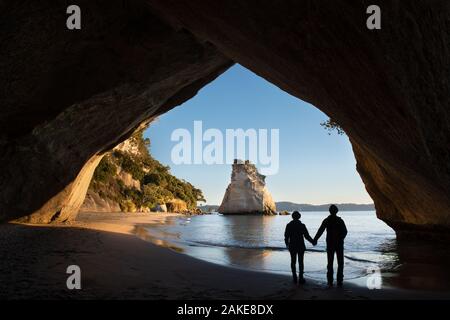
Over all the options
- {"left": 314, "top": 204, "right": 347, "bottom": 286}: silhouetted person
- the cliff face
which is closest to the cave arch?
{"left": 314, "top": 204, "right": 347, "bottom": 286}: silhouetted person

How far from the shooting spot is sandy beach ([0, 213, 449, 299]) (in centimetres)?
627

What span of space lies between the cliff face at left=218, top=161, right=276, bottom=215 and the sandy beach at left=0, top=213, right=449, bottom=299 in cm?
10494

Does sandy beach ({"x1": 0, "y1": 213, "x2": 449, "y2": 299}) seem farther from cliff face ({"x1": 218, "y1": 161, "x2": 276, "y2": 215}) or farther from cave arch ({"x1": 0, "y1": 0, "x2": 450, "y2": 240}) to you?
cliff face ({"x1": 218, "y1": 161, "x2": 276, "y2": 215})

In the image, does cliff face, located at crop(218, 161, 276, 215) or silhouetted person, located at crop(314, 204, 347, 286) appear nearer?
silhouetted person, located at crop(314, 204, 347, 286)

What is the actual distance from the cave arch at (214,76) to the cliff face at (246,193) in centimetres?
9417

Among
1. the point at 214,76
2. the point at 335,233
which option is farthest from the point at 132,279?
the point at 214,76

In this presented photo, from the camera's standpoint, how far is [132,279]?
24.8 feet

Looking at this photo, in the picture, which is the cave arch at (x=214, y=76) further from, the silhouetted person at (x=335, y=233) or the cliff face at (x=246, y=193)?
the cliff face at (x=246, y=193)

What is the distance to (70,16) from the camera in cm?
1271

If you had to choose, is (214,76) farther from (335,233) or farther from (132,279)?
(132,279)

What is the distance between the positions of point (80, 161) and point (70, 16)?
918cm
